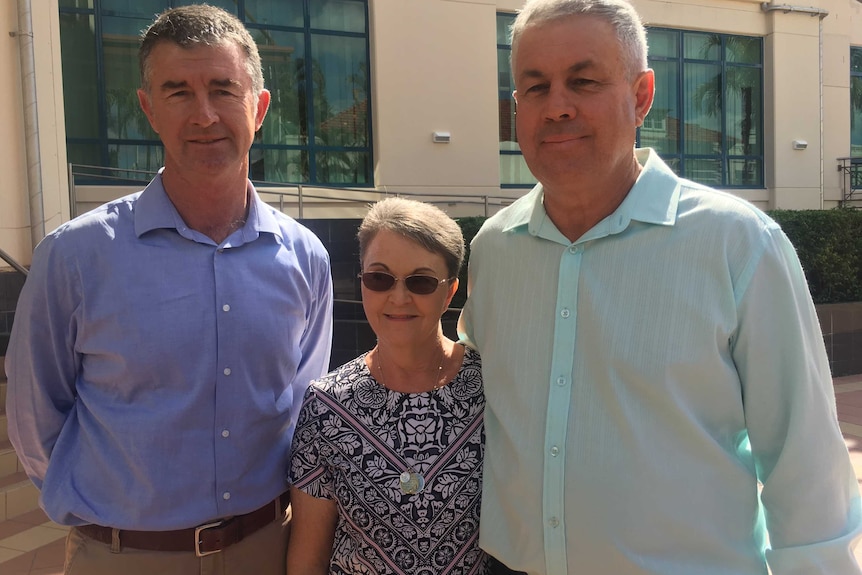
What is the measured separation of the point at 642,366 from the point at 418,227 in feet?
2.60

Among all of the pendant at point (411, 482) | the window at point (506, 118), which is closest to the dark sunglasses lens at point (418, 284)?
the pendant at point (411, 482)

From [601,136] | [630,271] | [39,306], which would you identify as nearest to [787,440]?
[630,271]

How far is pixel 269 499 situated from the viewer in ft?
7.75

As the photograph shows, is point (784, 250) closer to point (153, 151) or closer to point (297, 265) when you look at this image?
point (297, 265)

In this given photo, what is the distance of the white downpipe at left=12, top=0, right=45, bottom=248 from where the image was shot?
7781mm

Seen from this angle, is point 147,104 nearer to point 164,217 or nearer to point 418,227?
point 164,217

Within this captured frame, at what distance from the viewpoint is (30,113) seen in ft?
25.5

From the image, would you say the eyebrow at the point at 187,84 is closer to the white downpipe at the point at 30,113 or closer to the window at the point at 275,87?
the white downpipe at the point at 30,113

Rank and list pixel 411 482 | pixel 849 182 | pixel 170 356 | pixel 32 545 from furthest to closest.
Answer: pixel 849 182
pixel 32 545
pixel 170 356
pixel 411 482

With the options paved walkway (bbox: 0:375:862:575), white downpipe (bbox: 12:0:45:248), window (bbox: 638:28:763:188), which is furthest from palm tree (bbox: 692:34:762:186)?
white downpipe (bbox: 12:0:45:248)

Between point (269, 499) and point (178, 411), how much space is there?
41 centimetres

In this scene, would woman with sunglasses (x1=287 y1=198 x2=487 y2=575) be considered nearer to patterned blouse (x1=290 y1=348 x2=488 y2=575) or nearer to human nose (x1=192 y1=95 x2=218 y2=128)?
patterned blouse (x1=290 y1=348 x2=488 y2=575)

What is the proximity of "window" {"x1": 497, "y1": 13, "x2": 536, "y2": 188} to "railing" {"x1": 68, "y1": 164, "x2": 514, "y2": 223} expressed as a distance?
688mm

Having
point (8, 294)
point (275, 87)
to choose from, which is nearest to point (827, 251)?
point (275, 87)
